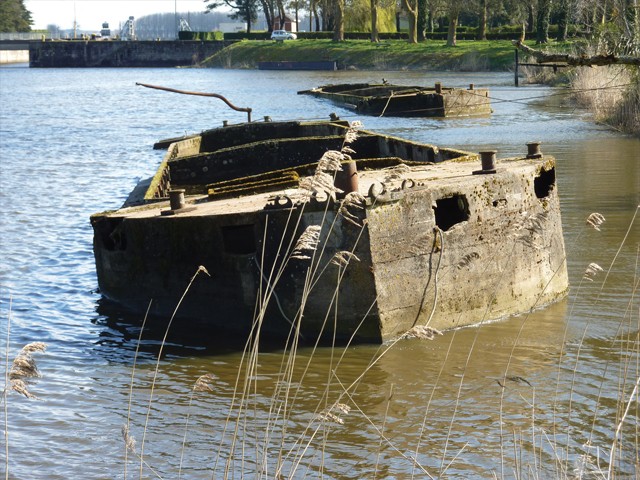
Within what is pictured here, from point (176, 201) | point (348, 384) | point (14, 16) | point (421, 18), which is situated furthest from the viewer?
point (14, 16)

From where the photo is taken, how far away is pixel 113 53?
11394 centimetres

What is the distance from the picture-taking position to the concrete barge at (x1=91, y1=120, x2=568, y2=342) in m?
8.74

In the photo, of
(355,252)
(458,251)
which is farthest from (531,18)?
(355,252)

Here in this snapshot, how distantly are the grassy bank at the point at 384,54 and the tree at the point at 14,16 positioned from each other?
51954 mm

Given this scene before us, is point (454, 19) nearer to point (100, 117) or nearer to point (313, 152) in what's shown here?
point (100, 117)

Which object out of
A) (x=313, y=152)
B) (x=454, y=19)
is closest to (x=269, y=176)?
(x=313, y=152)

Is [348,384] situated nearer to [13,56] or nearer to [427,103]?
[427,103]

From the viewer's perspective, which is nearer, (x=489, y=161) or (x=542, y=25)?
(x=489, y=161)

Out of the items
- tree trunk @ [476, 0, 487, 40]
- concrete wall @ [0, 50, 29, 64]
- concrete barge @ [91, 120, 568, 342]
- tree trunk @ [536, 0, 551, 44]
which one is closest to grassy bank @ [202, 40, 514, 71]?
tree trunk @ [536, 0, 551, 44]

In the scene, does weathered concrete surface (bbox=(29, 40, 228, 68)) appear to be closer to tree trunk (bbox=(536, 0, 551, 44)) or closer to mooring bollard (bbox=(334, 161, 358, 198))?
tree trunk (bbox=(536, 0, 551, 44))

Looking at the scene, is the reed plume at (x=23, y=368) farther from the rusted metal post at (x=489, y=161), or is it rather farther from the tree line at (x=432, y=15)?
the tree line at (x=432, y=15)

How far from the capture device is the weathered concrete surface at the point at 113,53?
108438 millimetres

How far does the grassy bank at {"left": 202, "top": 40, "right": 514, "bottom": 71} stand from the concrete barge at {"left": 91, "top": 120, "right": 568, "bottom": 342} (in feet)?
167

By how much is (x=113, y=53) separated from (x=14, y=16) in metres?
32.4
